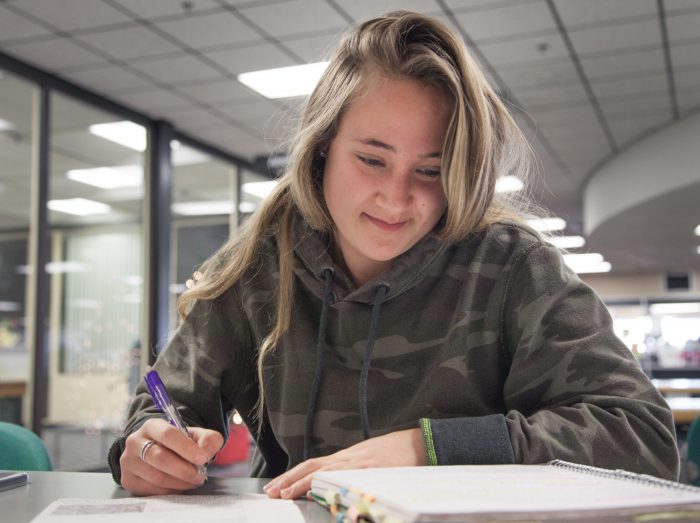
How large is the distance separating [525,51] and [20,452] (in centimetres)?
449

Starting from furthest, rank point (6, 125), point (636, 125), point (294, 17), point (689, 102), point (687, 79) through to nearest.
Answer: point (636, 125)
point (689, 102)
point (6, 125)
point (687, 79)
point (294, 17)

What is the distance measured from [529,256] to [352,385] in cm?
30

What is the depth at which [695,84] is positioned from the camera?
5750mm

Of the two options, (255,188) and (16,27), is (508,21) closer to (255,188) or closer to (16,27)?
(16,27)

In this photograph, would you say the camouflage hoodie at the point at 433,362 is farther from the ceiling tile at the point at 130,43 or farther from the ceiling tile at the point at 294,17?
the ceiling tile at the point at 130,43

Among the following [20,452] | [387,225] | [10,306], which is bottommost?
[20,452]

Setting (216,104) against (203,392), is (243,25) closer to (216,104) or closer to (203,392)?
(216,104)

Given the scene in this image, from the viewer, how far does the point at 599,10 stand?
448 cm

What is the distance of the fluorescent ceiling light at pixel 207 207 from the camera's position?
816 centimetres

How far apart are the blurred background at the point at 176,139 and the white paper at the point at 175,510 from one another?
2.19m

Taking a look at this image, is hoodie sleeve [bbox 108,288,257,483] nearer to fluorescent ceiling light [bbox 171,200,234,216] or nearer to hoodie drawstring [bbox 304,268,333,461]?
hoodie drawstring [bbox 304,268,333,461]

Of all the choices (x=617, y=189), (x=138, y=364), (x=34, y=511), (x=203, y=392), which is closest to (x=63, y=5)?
(x=138, y=364)

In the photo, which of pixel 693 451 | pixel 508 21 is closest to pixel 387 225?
pixel 693 451

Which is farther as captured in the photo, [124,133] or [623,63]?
[124,133]
